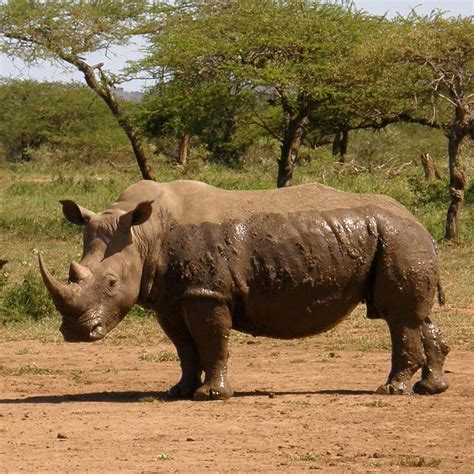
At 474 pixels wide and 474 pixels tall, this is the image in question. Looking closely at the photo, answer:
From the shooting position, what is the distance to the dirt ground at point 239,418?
7199 millimetres

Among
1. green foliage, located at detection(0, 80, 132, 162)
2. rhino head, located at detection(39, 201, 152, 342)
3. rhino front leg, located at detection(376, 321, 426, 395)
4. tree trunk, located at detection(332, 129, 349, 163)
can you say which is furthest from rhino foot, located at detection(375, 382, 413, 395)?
green foliage, located at detection(0, 80, 132, 162)

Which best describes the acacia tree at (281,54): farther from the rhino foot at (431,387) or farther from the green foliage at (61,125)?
the green foliage at (61,125)

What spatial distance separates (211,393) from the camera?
9.38 m

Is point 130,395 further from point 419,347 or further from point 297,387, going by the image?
point 419,347

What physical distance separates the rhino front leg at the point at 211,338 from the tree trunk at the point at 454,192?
11020 mm

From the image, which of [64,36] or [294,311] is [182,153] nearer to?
[64,36]

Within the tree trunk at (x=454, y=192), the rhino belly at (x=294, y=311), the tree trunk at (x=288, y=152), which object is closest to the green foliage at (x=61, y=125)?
the tree trunk at (x=288, y=152)

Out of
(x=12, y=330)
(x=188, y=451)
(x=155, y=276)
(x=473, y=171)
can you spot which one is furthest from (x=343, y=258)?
(x=473, y=171)

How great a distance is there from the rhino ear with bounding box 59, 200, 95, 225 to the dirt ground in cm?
128

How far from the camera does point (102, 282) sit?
362 inches

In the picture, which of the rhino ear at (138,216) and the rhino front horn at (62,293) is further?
the rhino ear at (138,216)

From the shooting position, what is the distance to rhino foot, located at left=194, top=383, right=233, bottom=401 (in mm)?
9375

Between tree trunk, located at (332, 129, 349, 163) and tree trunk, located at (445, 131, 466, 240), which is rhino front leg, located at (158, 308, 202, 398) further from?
tree trunk, located at (332, 129, 349, 163)

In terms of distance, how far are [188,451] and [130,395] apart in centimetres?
241
